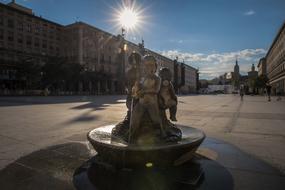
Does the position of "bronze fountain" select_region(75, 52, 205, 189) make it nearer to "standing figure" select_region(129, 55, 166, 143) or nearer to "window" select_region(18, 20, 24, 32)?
"standing figure" select_region(129, 55, 166, 143)

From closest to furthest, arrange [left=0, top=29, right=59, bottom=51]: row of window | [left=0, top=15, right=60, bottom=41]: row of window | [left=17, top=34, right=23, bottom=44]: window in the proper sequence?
[left=0, top=29, right=59, bottom=51]: row of window, [left=0, top=15, right=60, bottom=41]: row of window, [left=17, top=34, right=23, bottom=44]: window

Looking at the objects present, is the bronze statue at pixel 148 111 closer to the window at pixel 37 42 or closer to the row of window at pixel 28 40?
the row of window at pixel 28 40

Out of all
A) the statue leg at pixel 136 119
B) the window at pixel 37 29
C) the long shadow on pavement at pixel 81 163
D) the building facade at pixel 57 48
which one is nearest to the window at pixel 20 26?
the building facade at pixel 57 48

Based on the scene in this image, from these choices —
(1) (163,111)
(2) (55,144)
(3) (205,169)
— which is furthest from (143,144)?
(2) (55,144)

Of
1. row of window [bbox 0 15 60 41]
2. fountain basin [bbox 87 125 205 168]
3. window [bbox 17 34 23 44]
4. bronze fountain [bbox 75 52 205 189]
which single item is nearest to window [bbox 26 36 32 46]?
window [bbox 17 34 23 44]

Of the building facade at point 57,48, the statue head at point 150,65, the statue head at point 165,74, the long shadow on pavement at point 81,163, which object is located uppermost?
the building facade at point 57,48

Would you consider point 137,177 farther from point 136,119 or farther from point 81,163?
point 81,163

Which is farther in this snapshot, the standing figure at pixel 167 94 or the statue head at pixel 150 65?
the standing figure at pixel 167 94

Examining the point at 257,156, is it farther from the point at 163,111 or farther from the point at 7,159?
the point at 7,159

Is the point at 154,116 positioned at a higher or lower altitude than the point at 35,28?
lower

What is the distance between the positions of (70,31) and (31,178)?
6389 centimetres

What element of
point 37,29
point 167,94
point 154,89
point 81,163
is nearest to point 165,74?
point 167,94

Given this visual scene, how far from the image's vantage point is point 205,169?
363 centimetres

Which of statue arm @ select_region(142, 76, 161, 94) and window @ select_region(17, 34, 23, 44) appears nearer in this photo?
statue arm @ select_region(142, 76, 161, 94)
